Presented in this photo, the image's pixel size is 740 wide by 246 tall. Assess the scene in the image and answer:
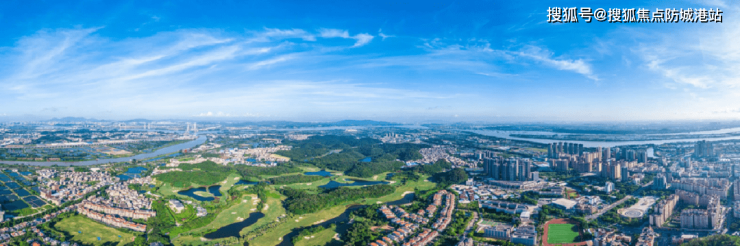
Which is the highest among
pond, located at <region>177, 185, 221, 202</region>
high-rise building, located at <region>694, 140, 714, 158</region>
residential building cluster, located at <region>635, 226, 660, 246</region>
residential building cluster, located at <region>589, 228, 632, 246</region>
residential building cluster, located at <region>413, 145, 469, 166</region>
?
high-rise building, located at <region>694, 140, 714, 158</region>

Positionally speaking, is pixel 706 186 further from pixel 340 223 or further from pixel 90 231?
pixel 90 231

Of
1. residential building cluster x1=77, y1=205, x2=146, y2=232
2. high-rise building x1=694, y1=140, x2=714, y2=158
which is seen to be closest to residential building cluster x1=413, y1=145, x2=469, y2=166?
high-rise building x1=694, y1=140, x2=714, y2=158

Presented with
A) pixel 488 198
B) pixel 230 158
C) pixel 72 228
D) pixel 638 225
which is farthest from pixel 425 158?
pixel 72 228

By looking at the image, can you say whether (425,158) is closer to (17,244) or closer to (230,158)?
(230,158)

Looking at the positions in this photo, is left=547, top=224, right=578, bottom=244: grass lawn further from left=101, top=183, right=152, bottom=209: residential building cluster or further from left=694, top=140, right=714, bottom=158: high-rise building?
left=694, top=140, right=714, bottom=158: high-rise building

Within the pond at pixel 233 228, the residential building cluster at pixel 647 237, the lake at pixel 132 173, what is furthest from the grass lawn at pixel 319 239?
the lake at pixel 132 173

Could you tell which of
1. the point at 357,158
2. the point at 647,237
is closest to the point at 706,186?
the point at 647,237
